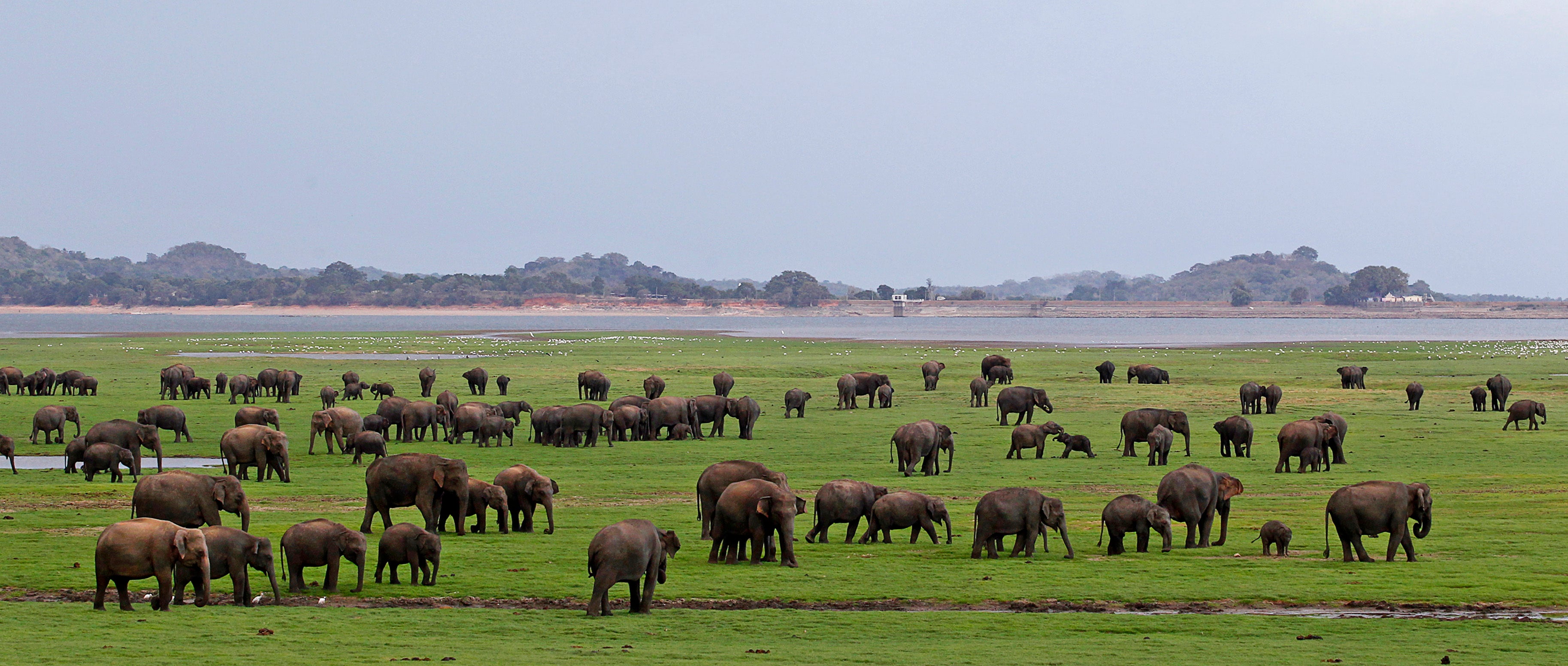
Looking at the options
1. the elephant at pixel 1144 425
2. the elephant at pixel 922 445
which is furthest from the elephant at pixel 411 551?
the elephant at pixel 1144 425

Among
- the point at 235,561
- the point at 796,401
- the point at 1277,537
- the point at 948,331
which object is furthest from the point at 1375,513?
the point at 948,331

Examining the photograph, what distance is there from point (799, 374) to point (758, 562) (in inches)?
1980

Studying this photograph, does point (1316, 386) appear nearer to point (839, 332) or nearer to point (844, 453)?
point (844, 453)

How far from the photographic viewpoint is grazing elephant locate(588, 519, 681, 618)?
15.3 metres

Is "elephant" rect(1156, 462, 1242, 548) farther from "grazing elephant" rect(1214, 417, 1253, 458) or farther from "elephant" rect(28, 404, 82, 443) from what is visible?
"elephant" rect(28, 404, 82, 443)

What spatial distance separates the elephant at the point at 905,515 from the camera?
2095cm

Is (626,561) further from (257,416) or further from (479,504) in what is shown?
(257,416)

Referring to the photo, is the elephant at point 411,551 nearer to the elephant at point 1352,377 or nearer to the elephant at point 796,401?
the elephant at point 796,401

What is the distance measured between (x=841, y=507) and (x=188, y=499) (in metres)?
8.76

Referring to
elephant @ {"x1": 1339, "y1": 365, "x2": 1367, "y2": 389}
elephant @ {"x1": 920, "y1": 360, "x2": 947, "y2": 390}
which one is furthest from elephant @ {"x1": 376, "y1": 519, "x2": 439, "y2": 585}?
elephant @ {"x1": 1339, "y1": 365, "x2": 1367, "y2": 389}

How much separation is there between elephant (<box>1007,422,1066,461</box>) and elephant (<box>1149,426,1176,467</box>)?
237 centimetres

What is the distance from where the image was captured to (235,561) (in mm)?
15961

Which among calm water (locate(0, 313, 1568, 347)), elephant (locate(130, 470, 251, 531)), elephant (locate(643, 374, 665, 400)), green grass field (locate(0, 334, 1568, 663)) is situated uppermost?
elephant (locate(130, 470, 251, 531))

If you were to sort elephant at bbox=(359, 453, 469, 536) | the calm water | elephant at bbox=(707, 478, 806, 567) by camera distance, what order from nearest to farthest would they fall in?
elephant at bbox=(707, 478, 806, 567)
elephant at bbox=(359, 453, 469, 536)
the calm water
